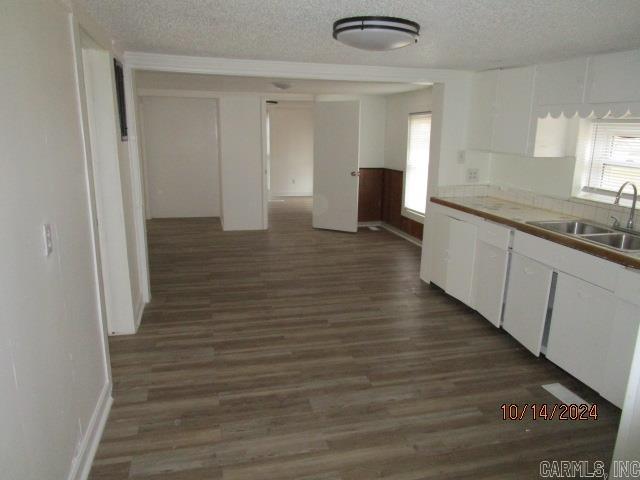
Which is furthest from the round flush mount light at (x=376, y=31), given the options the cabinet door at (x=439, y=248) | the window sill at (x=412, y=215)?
the window sill at (x=412, y=215)

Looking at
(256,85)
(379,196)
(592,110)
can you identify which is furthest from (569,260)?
(379,196)

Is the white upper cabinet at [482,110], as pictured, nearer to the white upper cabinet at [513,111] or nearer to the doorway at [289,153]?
the white upper cabinet at [513,111]

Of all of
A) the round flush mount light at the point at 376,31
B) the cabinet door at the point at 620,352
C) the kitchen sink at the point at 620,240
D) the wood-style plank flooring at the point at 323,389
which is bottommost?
the wood-style plank flooring at the point at 323,389

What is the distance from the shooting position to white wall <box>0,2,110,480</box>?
1392 mm

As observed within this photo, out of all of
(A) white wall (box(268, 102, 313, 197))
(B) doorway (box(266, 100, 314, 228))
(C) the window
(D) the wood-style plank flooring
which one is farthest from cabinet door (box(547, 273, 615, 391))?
(A) white wall (box(268, 102, 313, 197))

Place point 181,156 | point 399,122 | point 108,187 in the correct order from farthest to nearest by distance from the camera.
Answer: point 181,156, point 399,122, point 108,187

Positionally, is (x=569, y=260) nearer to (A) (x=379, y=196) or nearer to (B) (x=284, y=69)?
(B) (x=284, y=69)

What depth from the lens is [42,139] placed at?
1.72 metres

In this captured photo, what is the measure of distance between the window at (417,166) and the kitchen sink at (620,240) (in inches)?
124

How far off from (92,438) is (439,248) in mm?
3332

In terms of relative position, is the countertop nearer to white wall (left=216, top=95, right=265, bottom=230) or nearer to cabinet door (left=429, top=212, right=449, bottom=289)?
cabinet door (left=429, top=212, right=449, bottom=289)

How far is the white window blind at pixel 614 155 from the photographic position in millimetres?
3219

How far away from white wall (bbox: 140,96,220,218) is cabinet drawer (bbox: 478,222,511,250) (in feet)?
18.2

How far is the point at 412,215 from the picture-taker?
6.61 metres
